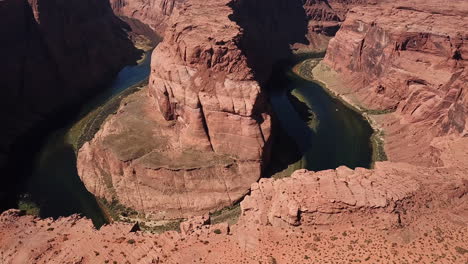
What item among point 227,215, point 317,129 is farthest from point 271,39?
point 227,215

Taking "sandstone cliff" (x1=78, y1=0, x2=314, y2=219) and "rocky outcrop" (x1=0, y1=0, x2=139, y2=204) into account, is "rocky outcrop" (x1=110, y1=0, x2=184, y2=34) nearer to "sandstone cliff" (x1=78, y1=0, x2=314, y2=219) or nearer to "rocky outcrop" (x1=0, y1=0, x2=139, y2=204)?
"rocky outcrop" (x1=0, y1=0, x2=139, y2=204)

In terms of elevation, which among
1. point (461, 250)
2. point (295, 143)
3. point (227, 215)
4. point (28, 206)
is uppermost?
point (461, 250)

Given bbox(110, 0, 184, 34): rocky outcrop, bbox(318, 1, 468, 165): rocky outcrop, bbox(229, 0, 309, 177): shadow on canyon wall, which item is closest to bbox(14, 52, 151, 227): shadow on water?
bbox(229, 0, 309, 177): shadow on canyon wall

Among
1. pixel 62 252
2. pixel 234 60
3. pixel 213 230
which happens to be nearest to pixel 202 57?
pixel 234 60

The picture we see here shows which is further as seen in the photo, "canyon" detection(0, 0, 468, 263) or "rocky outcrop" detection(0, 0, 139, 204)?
"rocky outcrop" detection(0, 0, 139, 204)

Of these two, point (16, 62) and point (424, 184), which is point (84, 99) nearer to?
point (16, 62)

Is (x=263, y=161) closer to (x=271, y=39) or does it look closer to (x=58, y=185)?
(x=58, y=185)
